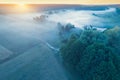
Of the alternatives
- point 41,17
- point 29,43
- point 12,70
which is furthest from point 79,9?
point 12,70

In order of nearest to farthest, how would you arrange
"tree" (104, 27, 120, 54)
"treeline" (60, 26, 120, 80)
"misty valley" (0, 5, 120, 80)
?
"treeline" (60, 26, 120, 80) < "misty valley" (0, 5, 120, 80) < "tree" (104, 27, 120, 54)

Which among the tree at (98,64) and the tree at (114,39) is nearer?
the tree at (98,64)

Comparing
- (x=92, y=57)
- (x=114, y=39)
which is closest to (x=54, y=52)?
(x=114, y=39)

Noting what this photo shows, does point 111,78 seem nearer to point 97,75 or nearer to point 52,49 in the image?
point 97,75

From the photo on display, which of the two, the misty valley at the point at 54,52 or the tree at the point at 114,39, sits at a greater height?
the tree at the point at 114,39

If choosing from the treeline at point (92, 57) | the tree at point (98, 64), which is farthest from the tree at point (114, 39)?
the tree at point (98, 64)

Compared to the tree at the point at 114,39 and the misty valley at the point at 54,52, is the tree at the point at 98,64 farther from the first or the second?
the tree at the point at 114,39

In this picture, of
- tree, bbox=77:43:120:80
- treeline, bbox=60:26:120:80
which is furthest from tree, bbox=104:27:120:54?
tree, bbox=77:43:120:80

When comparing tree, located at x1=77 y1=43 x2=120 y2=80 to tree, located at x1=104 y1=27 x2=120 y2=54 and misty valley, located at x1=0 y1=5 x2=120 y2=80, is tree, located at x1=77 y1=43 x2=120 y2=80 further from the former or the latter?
tree, located at x1=104 y1=27 x2=120 y2=54
